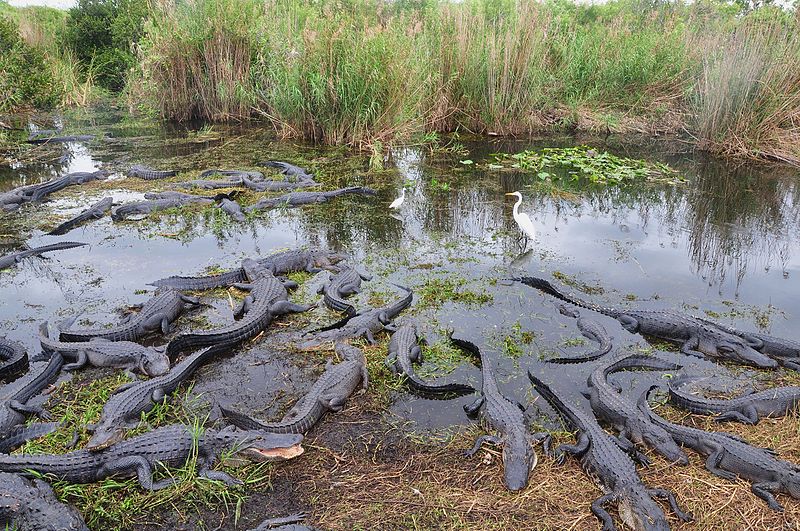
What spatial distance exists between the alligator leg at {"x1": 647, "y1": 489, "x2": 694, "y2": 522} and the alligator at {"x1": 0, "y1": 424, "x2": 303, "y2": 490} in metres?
1.86

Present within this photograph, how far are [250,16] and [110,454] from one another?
11254 mm

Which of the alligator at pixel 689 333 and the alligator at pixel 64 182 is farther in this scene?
the alligator at pixel 64 182

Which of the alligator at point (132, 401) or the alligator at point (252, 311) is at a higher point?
the alligator at point (252, 311)

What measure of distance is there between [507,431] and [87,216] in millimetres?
6057

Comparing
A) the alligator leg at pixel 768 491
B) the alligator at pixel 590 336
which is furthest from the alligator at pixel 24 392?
the alligator leg at pixel 768 491

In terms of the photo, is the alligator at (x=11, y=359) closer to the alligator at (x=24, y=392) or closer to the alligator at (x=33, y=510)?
the alligator at (x=24, y=392)

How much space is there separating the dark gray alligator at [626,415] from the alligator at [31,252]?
547cm

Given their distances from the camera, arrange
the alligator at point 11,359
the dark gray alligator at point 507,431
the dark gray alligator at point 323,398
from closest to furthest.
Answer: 1. the dark gray alligator at point 507,431
2. the dark gray alligator at point 323,398
3. the alligator at point 11,359

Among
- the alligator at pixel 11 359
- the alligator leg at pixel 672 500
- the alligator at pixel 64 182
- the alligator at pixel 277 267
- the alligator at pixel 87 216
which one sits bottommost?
the alligator leg at pixel 672 500

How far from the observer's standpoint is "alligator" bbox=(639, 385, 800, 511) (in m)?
2.84

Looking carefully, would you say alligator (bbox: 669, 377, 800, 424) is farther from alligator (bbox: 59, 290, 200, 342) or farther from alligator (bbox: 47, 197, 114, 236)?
alligator (bbox: 47, 197, 114, 236)

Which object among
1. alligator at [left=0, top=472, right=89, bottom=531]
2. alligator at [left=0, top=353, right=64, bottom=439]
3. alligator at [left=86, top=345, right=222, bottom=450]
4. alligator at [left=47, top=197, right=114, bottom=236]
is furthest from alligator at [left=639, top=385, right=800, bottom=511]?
alligator at [left=47, top=197, right=114, bottom=236]

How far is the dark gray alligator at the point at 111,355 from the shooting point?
3953 mm

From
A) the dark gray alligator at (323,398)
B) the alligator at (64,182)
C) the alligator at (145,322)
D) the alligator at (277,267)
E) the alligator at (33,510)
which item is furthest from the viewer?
the alligator at (64,182)
